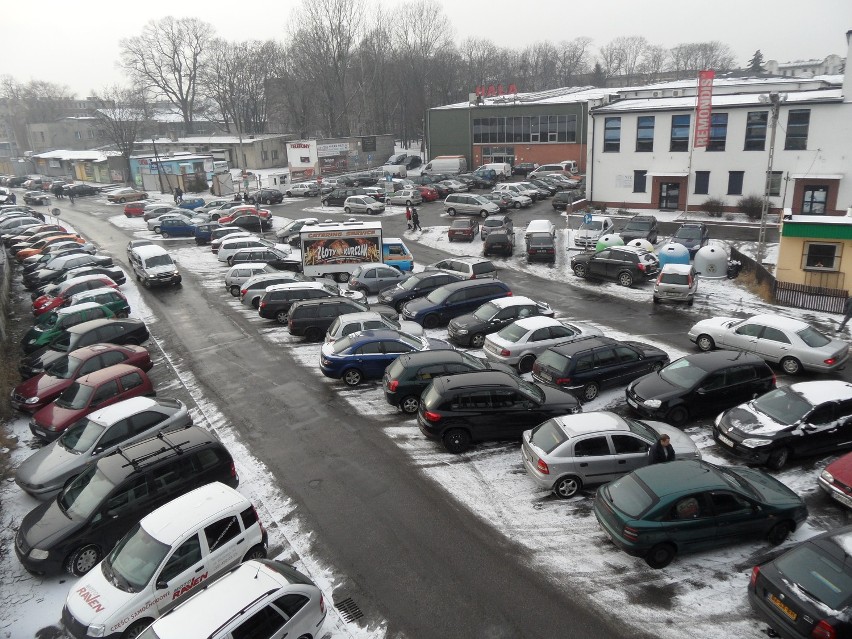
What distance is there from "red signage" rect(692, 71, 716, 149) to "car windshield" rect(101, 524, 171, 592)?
129ft

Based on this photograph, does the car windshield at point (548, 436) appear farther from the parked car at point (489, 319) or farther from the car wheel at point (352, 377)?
the parked car at point (489, 319)

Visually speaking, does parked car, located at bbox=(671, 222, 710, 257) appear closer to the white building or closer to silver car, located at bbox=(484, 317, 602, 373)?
the white building


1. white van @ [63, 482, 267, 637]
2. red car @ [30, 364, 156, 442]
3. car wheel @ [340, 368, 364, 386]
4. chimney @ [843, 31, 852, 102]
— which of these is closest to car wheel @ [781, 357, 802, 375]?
car wheel @ [340, 368, 364, 386]

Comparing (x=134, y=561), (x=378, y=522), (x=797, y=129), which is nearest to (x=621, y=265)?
(x=378, y=522)

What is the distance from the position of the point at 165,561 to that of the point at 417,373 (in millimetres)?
7407

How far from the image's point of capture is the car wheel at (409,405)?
15.0 m

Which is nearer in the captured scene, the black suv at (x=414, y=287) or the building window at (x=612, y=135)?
the black suv at (x=414, y=287)

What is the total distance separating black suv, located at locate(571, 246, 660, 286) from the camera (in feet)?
88.3

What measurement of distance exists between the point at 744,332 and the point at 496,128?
49.3 meters

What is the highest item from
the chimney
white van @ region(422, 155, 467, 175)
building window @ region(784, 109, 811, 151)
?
the chimney

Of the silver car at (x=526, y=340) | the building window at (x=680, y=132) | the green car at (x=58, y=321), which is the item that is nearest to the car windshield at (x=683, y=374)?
the silver car at (x=526, y=340)

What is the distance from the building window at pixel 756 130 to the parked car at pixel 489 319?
27.5 meters

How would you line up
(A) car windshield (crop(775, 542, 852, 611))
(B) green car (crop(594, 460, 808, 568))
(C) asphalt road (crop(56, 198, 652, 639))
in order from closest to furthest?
(A) car windshield (crop(775, 542, 852, 611)) → (C) asphalt road (crop(56, 198, 652, 639)) → (B) green car (crop(594, 460, 808, 568))

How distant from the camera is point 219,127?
104188mm
